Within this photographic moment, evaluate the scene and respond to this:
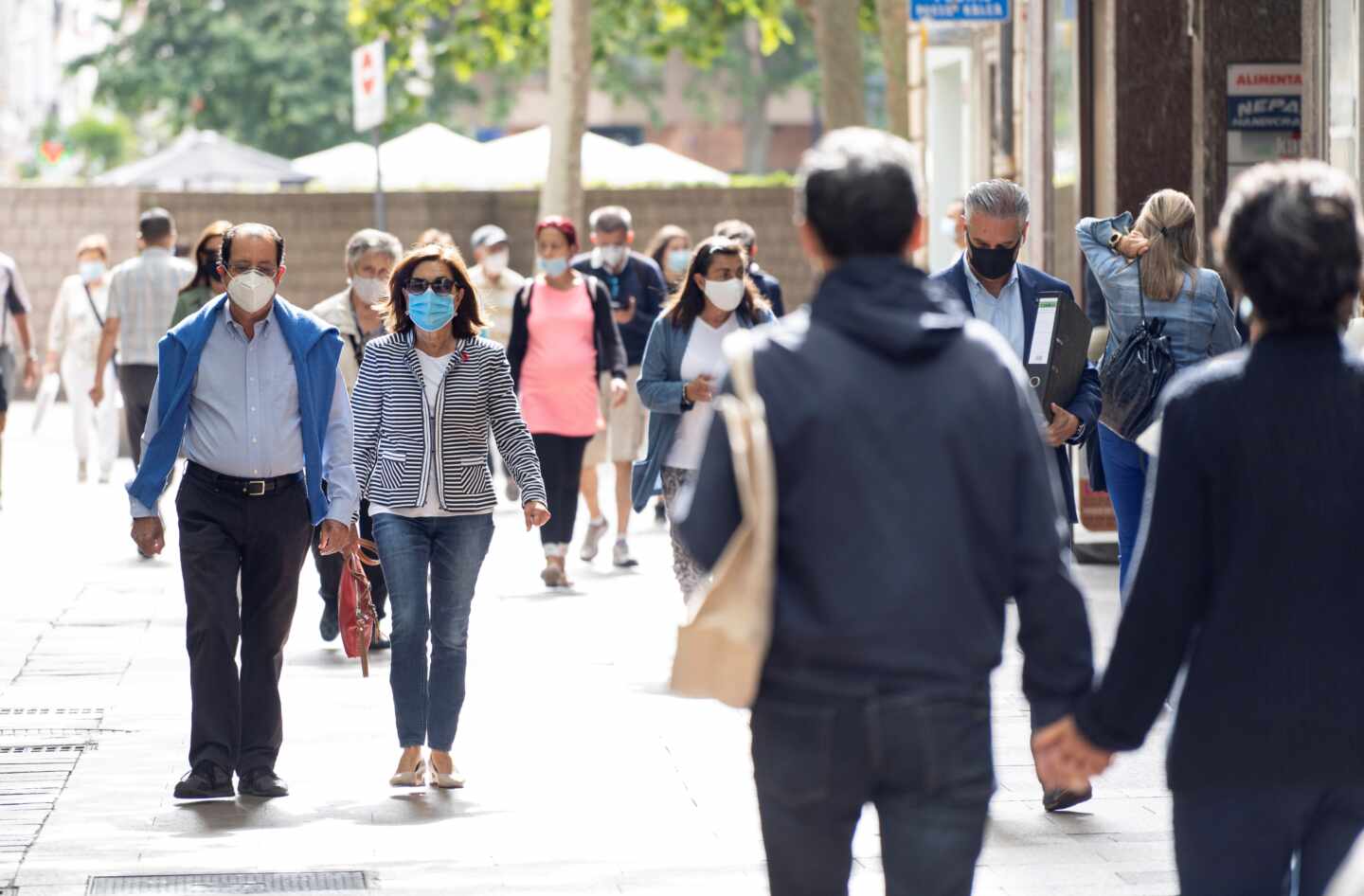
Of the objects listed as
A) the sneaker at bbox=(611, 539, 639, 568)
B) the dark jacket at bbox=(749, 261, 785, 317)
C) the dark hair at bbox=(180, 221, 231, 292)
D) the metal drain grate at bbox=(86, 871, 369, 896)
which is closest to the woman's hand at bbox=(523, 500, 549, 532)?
the metal drain grate at bbox=(86, 871, 369, 896)

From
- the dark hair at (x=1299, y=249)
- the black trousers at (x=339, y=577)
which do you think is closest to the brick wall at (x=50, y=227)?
the black trousers at (x=339, y=577)

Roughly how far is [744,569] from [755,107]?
5959cm

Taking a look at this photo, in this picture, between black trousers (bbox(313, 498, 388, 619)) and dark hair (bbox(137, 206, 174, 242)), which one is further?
dark hair (bbox(137, 206, 174, 242))

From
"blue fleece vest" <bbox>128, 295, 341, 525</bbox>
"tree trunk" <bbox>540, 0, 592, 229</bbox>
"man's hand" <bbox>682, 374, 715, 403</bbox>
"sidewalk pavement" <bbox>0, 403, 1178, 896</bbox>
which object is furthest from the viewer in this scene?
"tree trunk" <bbox>540, 0, 592, 229</bbox>

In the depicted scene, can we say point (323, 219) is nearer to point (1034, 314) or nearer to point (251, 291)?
point (251, 291)

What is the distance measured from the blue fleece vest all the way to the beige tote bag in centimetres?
383

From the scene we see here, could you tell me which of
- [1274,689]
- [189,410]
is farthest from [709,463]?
[189,410]

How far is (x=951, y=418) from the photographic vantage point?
12.3 feet

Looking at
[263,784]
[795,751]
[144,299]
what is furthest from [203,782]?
[144,299]

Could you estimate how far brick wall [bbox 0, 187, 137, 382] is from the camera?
93.8ft

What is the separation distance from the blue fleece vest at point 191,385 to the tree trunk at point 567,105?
17.5 metres

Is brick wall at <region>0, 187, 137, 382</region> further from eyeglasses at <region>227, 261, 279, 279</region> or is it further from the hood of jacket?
the hood of jacket

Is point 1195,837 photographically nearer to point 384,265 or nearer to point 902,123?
point 384,265

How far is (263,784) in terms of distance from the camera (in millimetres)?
7527
